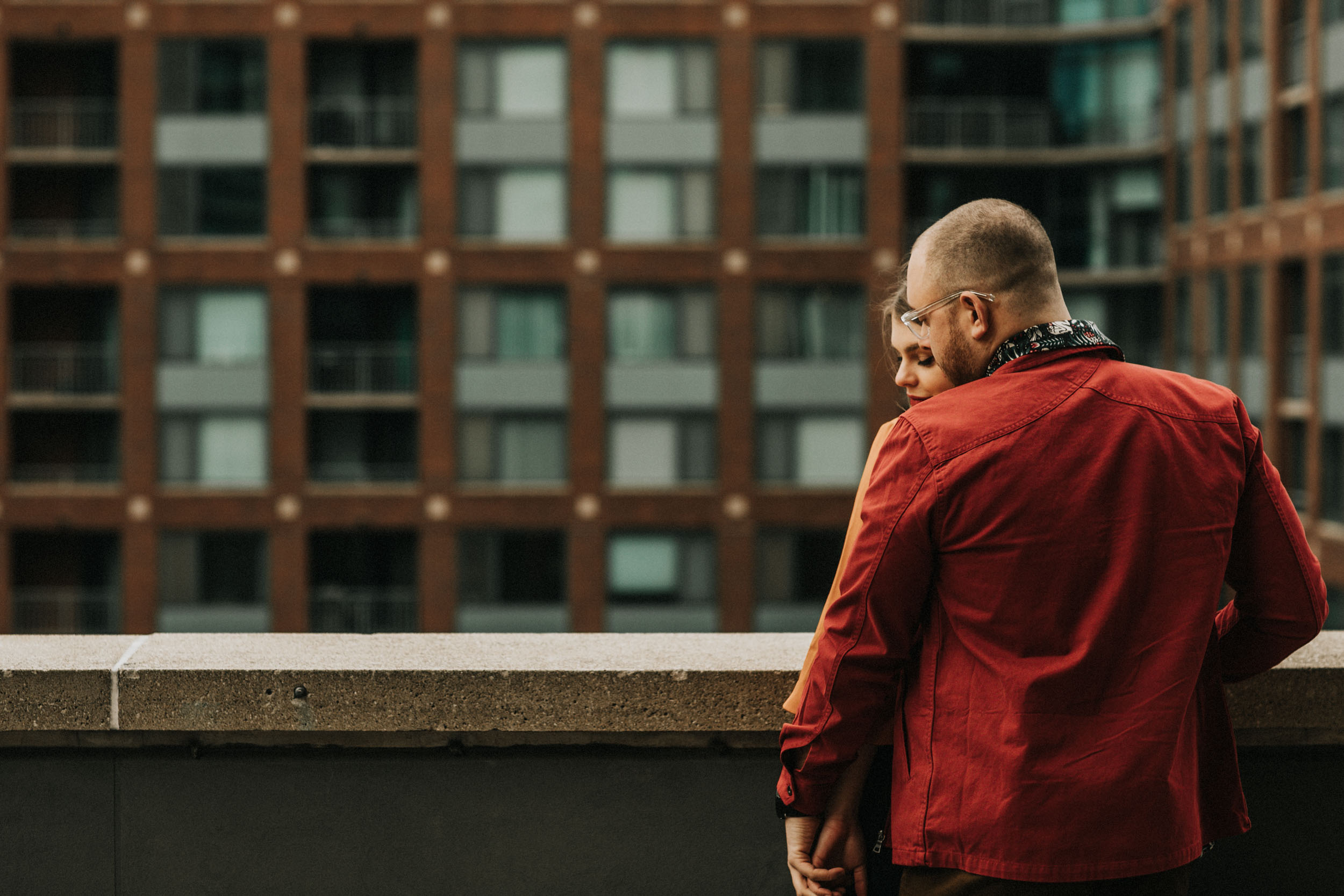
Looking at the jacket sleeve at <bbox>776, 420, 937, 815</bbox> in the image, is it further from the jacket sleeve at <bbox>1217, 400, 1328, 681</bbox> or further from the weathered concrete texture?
the weathered concrete texture

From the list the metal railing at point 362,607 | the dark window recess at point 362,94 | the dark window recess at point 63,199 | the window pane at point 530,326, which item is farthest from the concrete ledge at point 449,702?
the dark window recess at point 63,199

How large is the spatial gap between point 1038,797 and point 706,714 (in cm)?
102

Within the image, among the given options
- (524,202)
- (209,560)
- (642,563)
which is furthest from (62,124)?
(642,563)

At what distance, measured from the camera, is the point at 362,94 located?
29.5m

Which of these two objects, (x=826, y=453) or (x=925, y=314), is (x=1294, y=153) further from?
(x=925, y=314)

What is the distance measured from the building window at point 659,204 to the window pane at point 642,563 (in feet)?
22.4

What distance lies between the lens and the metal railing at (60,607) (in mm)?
29469

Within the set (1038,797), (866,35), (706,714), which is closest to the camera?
(1038,797)

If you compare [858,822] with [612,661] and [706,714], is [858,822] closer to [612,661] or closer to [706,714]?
[706,714]

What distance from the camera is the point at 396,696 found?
2.78 metres

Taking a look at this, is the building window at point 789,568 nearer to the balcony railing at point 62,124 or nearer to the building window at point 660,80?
the building window at point 660,80

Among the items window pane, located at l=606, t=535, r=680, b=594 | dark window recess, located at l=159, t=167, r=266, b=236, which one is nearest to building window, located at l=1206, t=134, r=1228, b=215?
window pane, located at l=606, t=535, r=680, b=594

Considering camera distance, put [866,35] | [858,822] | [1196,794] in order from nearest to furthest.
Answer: [1196,794]
[858,822]
[866,35]

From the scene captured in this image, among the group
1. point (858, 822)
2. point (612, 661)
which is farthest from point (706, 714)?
point (858, 822)
